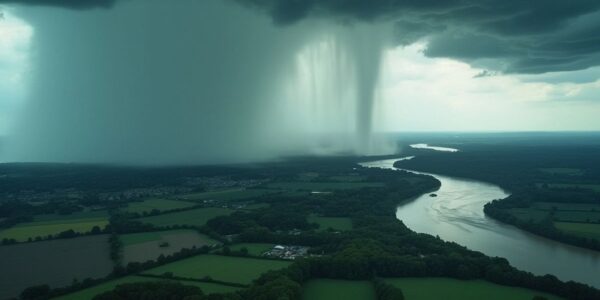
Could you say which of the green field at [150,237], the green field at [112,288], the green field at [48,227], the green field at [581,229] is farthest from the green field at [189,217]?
the green field at [581,229]

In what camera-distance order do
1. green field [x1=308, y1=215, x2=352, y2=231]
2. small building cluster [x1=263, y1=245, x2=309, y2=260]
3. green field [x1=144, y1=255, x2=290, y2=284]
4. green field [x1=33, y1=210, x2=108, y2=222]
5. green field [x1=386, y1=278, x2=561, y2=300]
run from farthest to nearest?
green field [x1=33, y1=210, x2=108, y2=222], green field [x1=308, y1=215, x2=352, y2=231], small building cluster [x1=263, y1=245, x2=309, y2=260], green field [x1=144, y1=255, x2=290, y2=284], green field [x1=386, y1=278, x2=561, y2=300]

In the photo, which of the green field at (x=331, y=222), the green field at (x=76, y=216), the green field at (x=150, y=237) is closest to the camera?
the green field at (x=150, y=237)

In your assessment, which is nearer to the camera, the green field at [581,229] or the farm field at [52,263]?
the farm field at [52,263]

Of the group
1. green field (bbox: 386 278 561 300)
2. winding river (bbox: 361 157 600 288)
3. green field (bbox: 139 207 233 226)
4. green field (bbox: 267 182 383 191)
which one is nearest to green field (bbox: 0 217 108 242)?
green field (bbox: 139 207 233 226)

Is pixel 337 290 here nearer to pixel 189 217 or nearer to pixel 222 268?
pixel 222 268

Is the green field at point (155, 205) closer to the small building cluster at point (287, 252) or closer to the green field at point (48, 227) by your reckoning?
the green field at point (48, 227)

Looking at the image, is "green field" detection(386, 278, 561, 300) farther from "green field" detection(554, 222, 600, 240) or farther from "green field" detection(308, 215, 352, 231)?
"green field" detection(554, 222, 600, 240)

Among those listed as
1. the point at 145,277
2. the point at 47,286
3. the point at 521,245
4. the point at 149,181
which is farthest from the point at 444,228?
the point at 149,181
